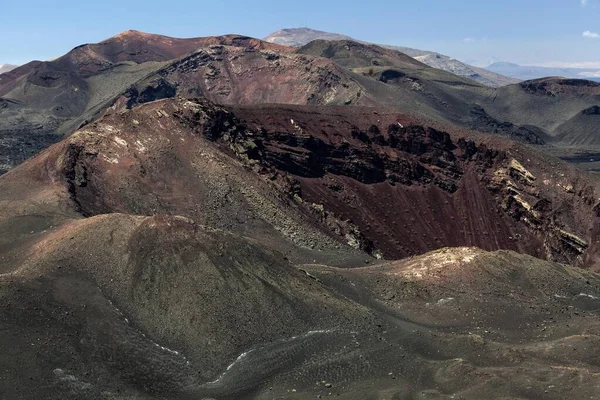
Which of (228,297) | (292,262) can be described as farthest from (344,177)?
(228,297)

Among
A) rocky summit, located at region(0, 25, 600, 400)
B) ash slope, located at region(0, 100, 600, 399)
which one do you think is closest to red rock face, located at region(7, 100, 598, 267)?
rocky summit, located at region(0, 25, 600, 400)

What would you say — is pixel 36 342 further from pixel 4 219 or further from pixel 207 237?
pixel 4 219

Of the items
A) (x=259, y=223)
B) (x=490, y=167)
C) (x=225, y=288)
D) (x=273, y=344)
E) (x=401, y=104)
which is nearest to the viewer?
(x=273, y=344)

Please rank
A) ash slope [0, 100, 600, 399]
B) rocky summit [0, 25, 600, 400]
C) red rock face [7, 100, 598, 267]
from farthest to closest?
1. red rock face [7, 100, 598, 267]
2. rocky summit [0, 25, 600, 400]
3. ash slope [0, 100, 600, 399]

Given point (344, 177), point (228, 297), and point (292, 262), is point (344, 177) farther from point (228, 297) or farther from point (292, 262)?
point (228, 297)

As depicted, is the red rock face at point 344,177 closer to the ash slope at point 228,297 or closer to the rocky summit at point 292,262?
the rocky summit at point 292,262

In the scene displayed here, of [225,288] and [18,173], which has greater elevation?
[18,173]

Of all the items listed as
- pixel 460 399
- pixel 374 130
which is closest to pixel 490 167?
pixel 374 130

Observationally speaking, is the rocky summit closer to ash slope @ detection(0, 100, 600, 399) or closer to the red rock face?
ash slope @ detection(0, 100, 600, 399)
